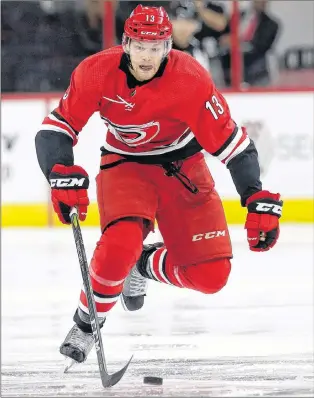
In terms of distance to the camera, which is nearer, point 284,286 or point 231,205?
point 284,286

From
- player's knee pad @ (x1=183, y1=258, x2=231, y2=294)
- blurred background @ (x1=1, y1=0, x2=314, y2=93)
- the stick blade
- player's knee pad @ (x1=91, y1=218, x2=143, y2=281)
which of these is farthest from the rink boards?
the stick blade

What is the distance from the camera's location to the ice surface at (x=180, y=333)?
131 inches

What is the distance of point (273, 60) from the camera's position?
822cm

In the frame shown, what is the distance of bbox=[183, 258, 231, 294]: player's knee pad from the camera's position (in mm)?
3973

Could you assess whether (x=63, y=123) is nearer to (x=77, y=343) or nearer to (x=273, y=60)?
(x=77, y=343)

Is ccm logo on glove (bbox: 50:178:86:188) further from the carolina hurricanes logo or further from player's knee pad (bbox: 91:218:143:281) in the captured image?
the carolina hurricanes logo

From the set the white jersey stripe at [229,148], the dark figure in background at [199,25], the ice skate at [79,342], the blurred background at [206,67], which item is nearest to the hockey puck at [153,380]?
the ice skate at [79,342]

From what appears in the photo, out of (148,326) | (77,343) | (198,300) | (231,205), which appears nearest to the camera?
(77,343)

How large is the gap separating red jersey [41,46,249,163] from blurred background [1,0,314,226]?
13.8ft

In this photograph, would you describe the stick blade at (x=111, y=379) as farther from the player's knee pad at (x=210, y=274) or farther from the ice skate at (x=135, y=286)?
the ice skate at (x=135, y=286)

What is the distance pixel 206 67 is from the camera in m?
8.16

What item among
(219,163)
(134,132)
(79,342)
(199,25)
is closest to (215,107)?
(134,132)

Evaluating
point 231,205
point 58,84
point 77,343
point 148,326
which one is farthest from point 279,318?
point 58,84

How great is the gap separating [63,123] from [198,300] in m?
1.75
